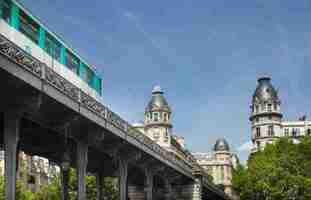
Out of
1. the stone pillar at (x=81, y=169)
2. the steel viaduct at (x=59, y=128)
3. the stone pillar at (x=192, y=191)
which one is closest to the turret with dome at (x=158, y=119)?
the stone pillar at (x=192, y=191)

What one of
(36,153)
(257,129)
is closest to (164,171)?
(36,153)

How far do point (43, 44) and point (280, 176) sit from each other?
175ft

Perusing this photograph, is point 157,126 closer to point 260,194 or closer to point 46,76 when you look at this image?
point 260,194

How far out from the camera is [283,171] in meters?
79.7

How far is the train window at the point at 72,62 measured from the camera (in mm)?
35875

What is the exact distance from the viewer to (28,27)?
29.8 meters

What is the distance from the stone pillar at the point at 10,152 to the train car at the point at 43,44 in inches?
145

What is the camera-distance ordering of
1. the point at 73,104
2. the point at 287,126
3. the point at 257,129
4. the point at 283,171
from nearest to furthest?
the point at 73,104 < the point at 283,171 < the point at 257,129 < the point at 287,126

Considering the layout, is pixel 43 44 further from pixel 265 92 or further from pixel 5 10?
pixel 265 92

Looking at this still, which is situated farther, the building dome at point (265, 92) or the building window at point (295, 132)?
the building window at point (295, 132)

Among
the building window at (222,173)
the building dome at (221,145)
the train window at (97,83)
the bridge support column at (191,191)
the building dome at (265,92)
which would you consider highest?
the building dome at (265,92)

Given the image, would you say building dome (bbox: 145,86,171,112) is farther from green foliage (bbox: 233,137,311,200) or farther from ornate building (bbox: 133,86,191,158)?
green foliage (bbox: 233,137,311,200)

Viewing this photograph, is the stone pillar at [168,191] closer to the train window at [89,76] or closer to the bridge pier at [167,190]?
the bridge pier at [167,190]

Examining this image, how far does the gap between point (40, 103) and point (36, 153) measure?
13.8m
